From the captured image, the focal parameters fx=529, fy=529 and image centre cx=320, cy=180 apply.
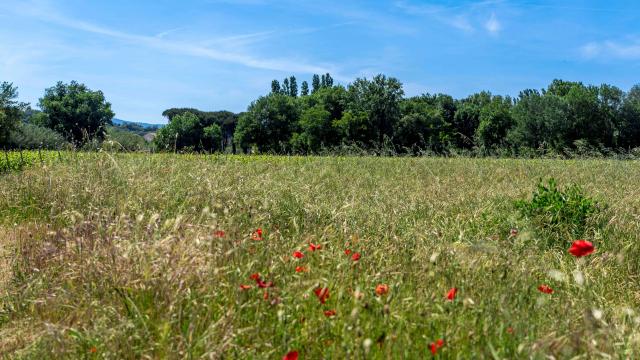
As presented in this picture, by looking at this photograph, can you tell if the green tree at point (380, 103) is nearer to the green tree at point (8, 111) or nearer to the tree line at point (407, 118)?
the tree line at point (407, 118)

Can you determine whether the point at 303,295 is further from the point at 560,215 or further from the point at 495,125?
the point at 495,125

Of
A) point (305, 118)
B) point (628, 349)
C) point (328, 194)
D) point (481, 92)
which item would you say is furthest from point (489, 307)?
point (481, 92)

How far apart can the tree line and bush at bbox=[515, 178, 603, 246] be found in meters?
31.3

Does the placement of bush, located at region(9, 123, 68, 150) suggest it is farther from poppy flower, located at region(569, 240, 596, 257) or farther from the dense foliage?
poppy flower, located at region(569, 240, 596, 257)

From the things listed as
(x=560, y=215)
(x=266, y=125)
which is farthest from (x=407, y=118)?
(x=560, y=215)

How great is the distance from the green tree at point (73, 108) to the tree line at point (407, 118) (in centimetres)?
13

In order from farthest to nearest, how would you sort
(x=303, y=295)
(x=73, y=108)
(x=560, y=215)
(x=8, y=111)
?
(x=73, y=108) < (x=8, y=111) < (x=560, y=215) < (x=303, y=295)

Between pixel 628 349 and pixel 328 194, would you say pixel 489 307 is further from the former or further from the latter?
pixel 328 194

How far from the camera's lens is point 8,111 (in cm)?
2653

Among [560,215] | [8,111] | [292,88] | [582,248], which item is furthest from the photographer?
[292,88]

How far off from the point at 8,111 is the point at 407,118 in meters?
43.4

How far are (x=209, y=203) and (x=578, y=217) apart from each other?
13.7 ft

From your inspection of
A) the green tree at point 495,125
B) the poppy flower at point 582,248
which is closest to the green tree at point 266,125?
the green tree at point 495,125

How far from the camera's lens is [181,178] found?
25.6ft
